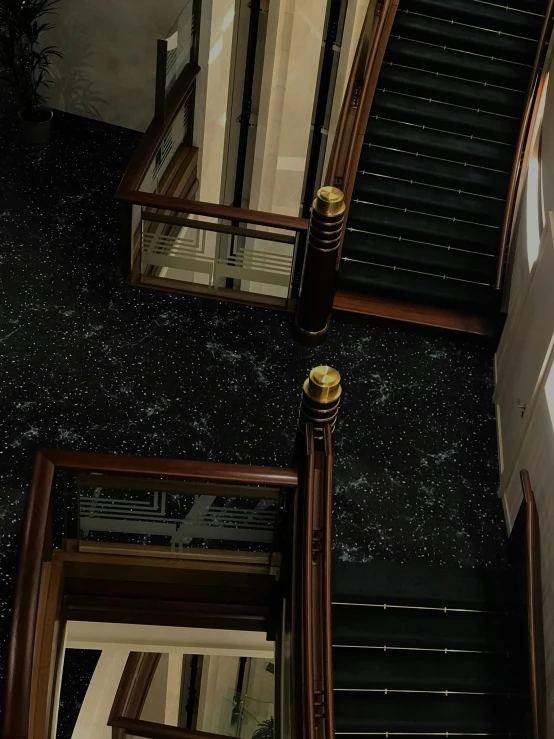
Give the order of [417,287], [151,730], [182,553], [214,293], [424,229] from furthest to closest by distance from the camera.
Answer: [424,229], [417,287], [151,730], [214,293], [182,553]

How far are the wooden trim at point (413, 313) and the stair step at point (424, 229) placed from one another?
603 mm

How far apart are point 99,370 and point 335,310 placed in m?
1.92

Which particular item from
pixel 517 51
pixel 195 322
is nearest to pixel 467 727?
pixel 195 322

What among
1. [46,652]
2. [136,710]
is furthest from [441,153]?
[136,710]

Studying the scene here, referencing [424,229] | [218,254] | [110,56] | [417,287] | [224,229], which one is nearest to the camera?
[224,229]

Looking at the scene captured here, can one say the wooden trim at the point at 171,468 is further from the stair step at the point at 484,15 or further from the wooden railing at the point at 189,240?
the stair step at the point at 484,15

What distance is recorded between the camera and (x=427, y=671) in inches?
233

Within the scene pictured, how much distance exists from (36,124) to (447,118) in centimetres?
358

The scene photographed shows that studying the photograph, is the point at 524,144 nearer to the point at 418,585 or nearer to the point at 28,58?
the point at 418,585

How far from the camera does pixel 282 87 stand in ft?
31.9

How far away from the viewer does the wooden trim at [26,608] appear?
4273mm

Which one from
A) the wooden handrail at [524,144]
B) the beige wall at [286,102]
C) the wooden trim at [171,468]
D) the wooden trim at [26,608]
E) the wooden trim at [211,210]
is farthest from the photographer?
the beige wall at [286,102]

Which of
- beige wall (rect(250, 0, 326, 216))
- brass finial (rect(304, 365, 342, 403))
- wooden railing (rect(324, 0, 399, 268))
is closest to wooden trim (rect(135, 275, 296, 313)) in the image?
wooden railing (rect(324, 0, 399, 268))

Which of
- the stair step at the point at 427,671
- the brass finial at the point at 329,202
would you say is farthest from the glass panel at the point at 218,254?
the stair step at the point at 427,671
